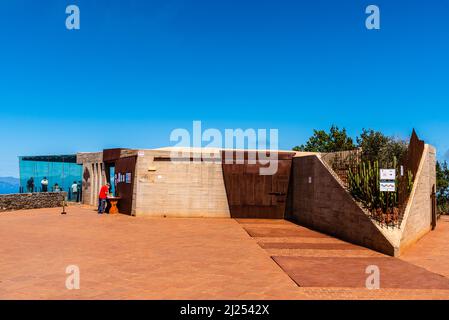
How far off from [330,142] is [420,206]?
29730mm

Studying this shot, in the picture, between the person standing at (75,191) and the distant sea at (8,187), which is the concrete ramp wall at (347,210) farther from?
the distant sea at (8,187)

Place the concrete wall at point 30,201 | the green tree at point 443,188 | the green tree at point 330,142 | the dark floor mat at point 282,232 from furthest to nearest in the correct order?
the green tree at point 330,142
the green tree at point 443,188
the concrete wall at point 30,201
the dark floor mat at point 282,232

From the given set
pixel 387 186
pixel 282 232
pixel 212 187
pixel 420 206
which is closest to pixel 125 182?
pixel 212 187

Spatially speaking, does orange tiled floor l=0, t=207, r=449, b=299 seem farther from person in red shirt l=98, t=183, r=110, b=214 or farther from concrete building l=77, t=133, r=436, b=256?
person in red shirt l=98, t=183, r=110, b=214

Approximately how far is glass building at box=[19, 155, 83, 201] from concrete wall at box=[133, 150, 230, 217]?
33.2 feet

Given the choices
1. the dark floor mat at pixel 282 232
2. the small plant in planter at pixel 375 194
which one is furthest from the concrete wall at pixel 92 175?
the small plant in planter at pixel 375 194

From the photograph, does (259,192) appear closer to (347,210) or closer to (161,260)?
(347,210)

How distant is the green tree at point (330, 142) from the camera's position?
38.3m

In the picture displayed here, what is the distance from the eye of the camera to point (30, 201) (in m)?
19.5

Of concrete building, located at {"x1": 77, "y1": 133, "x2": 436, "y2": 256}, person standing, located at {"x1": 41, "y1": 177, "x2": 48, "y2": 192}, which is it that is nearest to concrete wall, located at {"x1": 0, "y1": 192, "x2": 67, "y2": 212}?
person standing, located at {"x1": 41, "y1": 177, "x2": 48, "y2": 192}

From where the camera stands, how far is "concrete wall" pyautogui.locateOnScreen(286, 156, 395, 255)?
30.3ft

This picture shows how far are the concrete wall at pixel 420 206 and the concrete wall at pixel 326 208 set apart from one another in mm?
871
